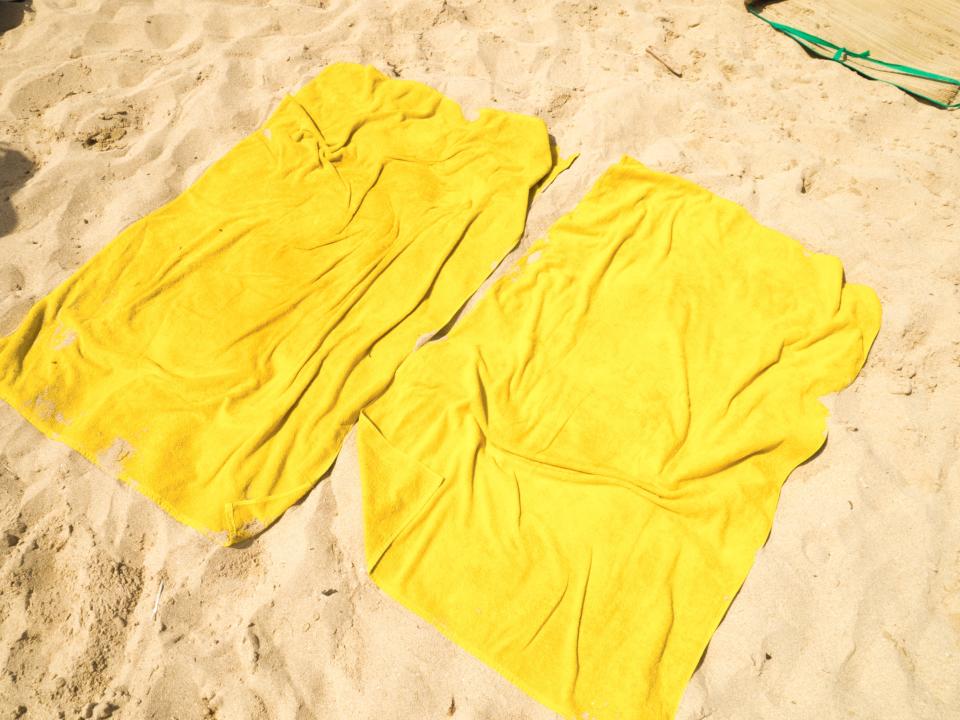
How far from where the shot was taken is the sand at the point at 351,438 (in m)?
1.80

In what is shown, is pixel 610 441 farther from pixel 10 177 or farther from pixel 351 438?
pixel 10 177

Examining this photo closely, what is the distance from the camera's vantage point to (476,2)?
12.3ft

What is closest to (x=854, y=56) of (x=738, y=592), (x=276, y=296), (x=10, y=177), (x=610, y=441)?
(x=610, y=441)

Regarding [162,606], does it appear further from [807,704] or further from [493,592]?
[807,704]

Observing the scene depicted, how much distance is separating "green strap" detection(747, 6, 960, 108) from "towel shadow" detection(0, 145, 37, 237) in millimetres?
3954

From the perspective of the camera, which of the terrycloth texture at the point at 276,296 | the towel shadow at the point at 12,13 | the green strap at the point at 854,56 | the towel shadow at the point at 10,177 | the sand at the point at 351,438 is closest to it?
the sand at the point at 351,438

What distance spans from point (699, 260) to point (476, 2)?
7.33ft

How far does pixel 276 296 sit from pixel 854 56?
333 centimetres

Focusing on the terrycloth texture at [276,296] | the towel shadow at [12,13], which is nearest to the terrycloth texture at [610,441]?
the terrycloth texture at [276,296]

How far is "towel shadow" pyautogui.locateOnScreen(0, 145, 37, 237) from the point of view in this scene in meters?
2.71

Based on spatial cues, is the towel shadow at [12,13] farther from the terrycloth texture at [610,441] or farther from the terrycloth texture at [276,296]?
the terrycloth texture at [610,441]

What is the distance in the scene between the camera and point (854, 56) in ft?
11.2

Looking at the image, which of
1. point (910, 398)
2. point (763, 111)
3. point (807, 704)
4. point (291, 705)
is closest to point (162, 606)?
point (291, 705)

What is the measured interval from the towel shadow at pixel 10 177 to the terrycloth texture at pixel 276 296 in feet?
1.69
